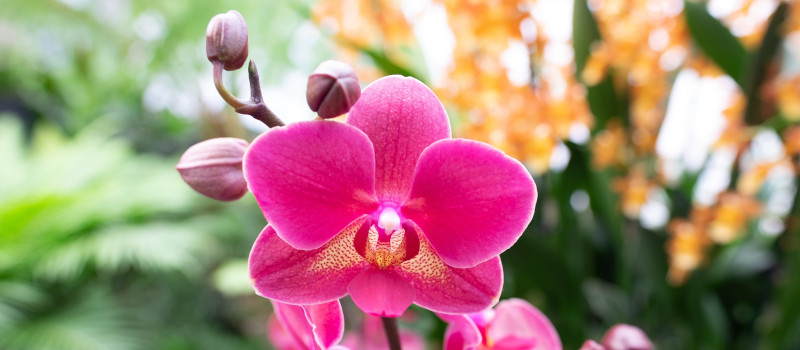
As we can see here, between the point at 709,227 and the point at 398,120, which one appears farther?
the point at 709,227

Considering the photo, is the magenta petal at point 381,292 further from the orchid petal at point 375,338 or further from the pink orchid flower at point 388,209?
the orchid petal at point 375,338

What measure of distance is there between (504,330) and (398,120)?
A: 0.42 ft

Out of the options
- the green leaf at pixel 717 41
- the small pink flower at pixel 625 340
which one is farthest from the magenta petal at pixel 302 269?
the green leaf at pixel 717 41

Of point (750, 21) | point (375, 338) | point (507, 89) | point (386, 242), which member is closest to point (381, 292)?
point (386, 242)

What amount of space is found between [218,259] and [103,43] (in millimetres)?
1191

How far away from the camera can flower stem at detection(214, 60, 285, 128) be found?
0.17 metres

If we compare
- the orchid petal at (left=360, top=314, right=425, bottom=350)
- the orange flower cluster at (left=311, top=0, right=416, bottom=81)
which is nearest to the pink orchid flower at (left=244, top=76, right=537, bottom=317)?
the orchid petal at (left=360, top=314, right=425, bottom=350)

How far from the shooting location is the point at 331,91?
0.53 feet

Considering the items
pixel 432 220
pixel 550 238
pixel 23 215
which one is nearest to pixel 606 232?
pixel 550 238

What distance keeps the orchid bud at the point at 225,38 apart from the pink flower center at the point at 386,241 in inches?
2.7

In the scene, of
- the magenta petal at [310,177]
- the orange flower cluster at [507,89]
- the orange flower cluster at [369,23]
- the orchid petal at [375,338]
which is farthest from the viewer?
the orange flower cluster at [369,23]

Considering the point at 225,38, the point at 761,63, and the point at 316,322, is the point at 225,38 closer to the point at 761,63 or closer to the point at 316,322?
the point at 316,322

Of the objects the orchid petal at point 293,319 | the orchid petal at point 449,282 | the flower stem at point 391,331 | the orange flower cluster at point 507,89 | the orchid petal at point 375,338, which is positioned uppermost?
the orchid petal at point 449,282

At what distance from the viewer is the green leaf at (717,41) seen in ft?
1.76
